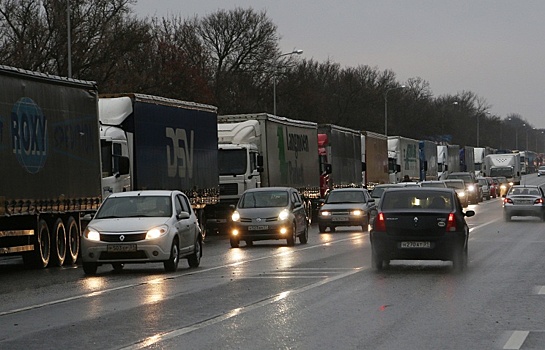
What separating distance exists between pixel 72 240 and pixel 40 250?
180 cm

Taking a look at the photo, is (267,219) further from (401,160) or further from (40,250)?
(401,160)

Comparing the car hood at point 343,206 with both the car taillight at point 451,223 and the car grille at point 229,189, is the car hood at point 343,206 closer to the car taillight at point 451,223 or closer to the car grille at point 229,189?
the car grille at point 229,189

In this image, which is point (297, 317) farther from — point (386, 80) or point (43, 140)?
point (386, 80)

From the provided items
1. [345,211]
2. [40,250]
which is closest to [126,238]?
[40,250]

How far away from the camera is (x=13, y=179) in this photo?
2372 cm

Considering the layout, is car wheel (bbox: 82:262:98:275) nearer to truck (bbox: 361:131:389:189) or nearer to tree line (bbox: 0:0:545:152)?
tree line (bbox: 0:0:545:152)

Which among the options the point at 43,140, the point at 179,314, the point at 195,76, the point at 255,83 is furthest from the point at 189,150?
the point at 255,83

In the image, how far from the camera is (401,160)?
74.0m

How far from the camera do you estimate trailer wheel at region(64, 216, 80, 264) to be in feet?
87.6

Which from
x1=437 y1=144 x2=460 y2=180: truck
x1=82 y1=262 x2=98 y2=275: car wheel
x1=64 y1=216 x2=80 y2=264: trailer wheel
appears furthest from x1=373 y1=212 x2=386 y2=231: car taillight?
x1=437 y1=144 x2=460 y2=180: truck

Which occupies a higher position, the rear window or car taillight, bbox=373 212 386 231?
the rear window

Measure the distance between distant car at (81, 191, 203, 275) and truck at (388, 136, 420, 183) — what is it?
152 ft

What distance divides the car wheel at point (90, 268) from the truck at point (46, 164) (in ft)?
5.63

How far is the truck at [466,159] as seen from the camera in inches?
4077
